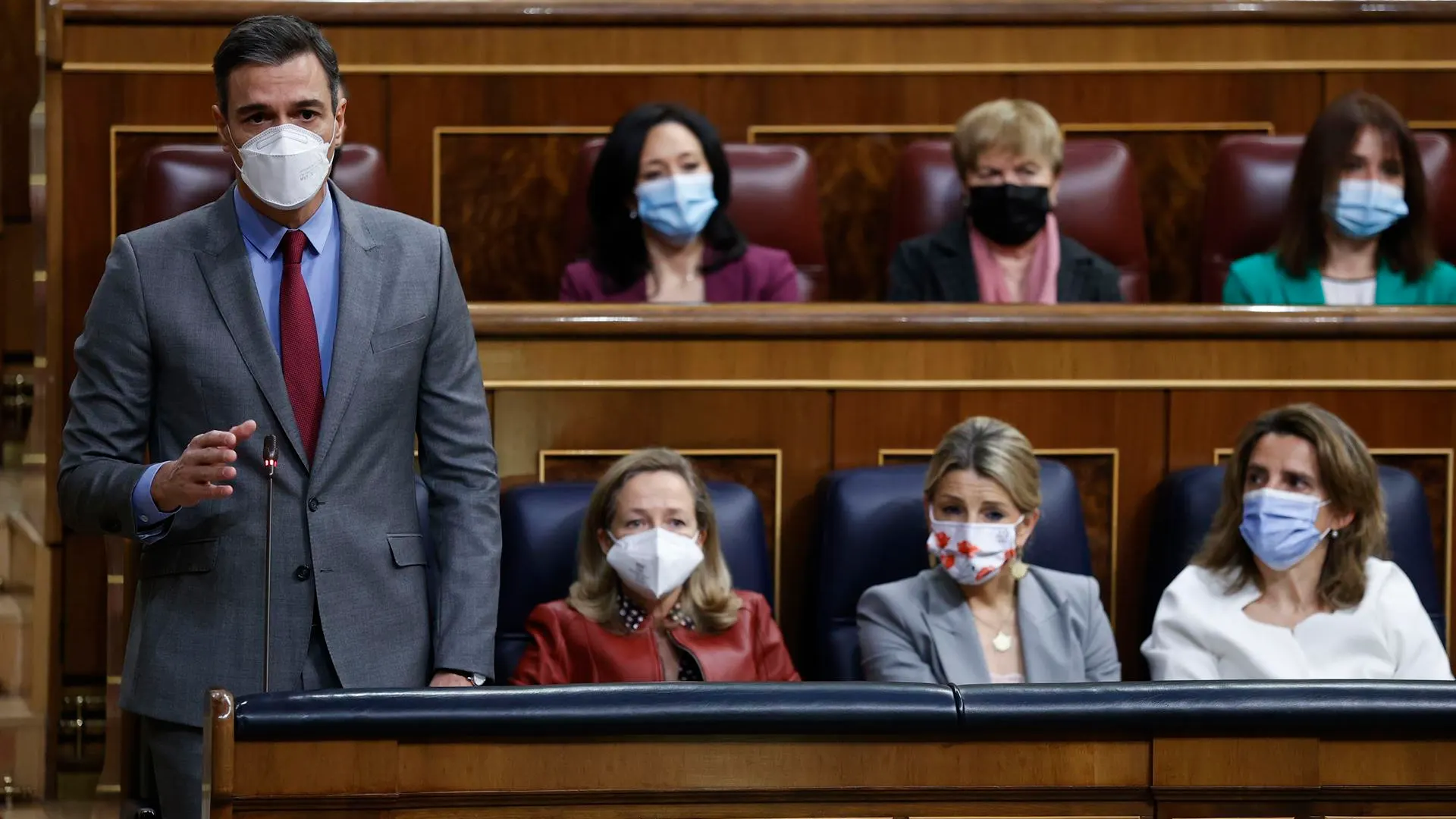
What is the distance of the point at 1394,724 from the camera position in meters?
0.71

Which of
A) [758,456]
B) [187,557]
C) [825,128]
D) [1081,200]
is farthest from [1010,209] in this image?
[187,557]

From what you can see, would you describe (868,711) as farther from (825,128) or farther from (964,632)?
(825,128)

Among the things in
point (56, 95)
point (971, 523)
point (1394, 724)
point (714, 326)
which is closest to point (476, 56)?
point (56, 95)

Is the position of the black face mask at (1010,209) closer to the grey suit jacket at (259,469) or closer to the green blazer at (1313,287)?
the green blazer at (1313,287)

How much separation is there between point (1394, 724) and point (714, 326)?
0.68 metres

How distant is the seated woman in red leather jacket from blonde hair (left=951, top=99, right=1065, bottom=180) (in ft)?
1.65

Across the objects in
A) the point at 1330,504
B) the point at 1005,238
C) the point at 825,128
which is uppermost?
the point at 825,128

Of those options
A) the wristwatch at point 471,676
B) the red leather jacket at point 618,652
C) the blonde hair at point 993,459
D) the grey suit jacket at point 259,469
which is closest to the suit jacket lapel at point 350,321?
the grey suit jacket at point 259,469

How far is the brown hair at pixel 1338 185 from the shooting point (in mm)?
1575

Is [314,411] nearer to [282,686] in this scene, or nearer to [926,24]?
[282,686]

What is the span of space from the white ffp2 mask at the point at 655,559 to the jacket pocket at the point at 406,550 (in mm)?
260

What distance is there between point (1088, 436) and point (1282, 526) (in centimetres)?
17

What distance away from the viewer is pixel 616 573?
120 cm

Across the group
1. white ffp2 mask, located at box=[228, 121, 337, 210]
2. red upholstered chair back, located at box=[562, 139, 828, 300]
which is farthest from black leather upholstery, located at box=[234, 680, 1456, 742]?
red upholstered chair back, located at box=[562, 139, 828, 300]
